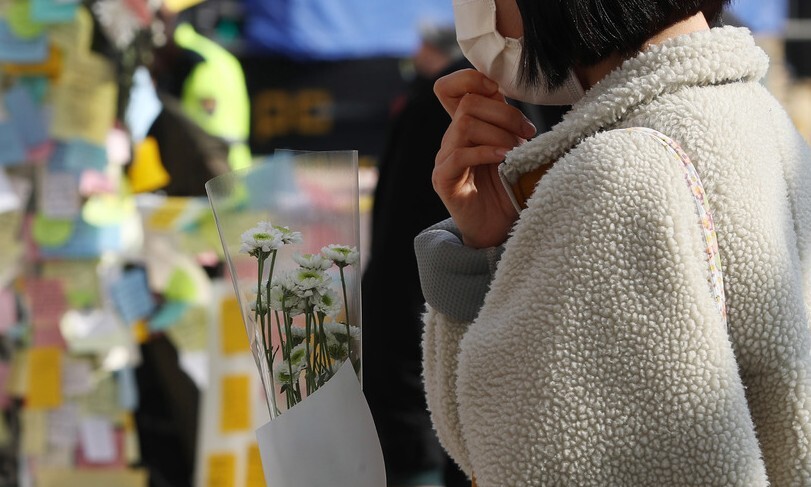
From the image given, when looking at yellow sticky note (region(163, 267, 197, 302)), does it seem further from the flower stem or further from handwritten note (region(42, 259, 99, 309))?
the flower stem

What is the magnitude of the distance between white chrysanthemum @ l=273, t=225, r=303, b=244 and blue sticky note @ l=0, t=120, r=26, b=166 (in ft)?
8.90

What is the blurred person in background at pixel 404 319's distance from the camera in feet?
8.07

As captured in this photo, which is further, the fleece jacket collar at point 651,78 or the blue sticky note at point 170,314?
the blue sticky note at point 170,314

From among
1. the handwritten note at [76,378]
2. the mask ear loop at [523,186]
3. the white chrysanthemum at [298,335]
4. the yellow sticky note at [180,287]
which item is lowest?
the handwritten note at [76,378]

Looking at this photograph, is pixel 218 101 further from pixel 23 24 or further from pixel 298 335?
pixel 298 335

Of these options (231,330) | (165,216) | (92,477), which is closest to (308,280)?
(231,330)

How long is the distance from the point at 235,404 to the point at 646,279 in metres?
2.69

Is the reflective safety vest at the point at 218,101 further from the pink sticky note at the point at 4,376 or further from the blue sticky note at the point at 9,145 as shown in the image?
the pink sticky note at the point at 4,376

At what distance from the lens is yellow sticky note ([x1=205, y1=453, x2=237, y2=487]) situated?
358 cm

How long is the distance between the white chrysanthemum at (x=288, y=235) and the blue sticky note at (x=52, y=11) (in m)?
2.63

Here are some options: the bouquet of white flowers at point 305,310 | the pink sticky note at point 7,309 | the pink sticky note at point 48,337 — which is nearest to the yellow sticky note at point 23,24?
the pink sticky note at point 7,309

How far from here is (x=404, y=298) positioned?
8.23ft

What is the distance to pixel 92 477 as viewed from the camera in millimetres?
3916

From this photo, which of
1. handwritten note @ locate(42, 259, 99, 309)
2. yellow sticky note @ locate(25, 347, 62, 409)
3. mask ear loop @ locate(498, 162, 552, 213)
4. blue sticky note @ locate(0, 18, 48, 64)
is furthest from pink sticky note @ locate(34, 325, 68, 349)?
mask ear loop @ locate(498, 162, 552, 213)
